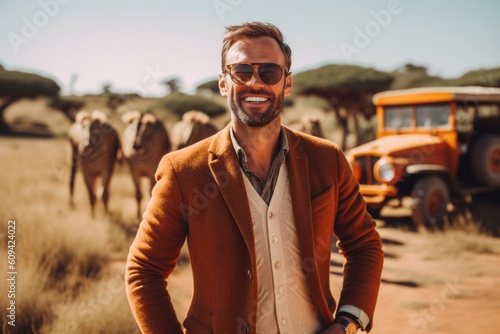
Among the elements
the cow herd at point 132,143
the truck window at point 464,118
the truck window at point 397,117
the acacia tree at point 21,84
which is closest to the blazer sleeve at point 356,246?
the acacia tree at point 21,84

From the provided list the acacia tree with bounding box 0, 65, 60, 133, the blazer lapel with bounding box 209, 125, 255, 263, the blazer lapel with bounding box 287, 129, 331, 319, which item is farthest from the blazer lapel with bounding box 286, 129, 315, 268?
the acacia tree with bounding box 0, 65, 60, 133

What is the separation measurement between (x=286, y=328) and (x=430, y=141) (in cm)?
751

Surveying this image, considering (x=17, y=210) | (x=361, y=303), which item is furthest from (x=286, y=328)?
(x=17, y=210)

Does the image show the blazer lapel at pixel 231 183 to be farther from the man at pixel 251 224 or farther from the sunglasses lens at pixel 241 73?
the sunglasses lens at pixel 241 73

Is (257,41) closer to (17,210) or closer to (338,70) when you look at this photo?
(17,210)

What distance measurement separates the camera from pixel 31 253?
5.59m

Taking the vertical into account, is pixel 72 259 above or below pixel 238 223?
below

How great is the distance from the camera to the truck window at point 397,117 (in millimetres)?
9273

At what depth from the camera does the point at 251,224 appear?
173 cm

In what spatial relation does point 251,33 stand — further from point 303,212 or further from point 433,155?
point 433,155

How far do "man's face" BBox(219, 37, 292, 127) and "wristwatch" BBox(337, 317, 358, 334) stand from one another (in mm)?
808

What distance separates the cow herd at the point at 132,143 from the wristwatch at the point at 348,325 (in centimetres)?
653

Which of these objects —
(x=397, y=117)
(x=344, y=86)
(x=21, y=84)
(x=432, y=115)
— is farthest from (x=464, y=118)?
(x=344, y=86)

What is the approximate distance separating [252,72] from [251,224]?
1.87 ft
